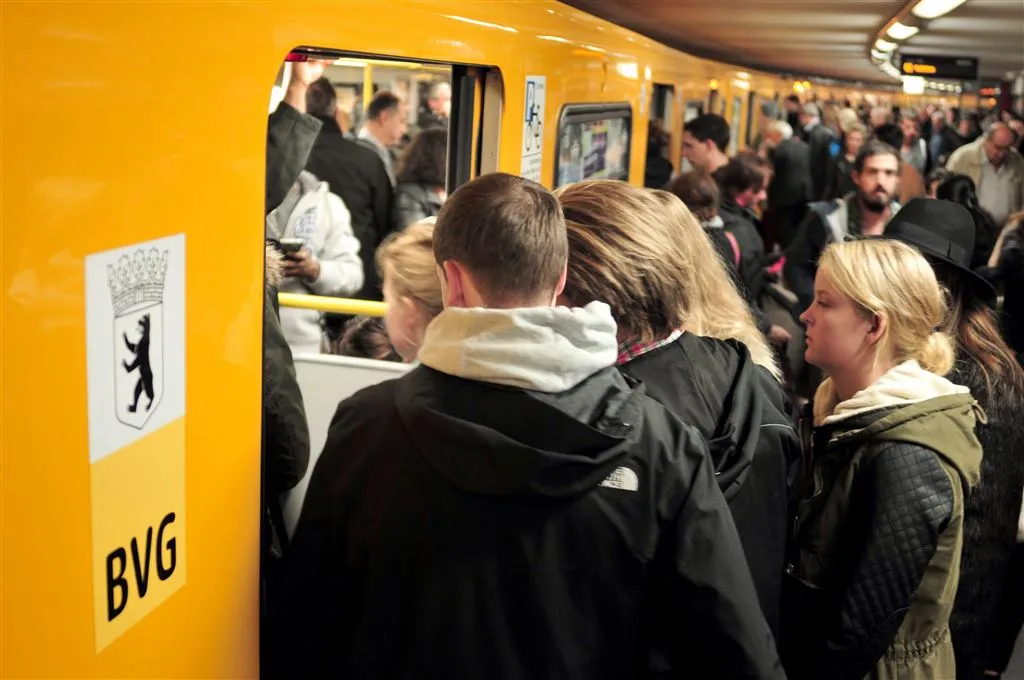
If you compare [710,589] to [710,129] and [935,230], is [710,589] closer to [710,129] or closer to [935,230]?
[935,230]

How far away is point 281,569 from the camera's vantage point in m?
1.69

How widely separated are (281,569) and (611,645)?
0.51 metres

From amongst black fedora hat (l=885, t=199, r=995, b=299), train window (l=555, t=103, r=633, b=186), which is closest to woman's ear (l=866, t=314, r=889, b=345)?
black fedora hat (l=885, t=199, r=995, b=299)

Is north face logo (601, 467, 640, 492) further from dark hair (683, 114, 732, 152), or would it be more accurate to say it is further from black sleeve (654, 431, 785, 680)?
dark hair (683, 114, 732, 152)

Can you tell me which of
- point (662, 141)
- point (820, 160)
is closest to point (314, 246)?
point (662, 141)

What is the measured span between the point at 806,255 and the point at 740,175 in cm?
90

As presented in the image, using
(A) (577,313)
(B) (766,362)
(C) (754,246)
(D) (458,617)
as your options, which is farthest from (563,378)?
(C) (754,246)

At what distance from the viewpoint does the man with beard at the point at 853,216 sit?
178 inches

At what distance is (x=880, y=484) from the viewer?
2164mm

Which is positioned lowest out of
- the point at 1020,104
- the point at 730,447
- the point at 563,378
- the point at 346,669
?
the point at 346,669

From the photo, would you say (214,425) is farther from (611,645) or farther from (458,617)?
(611,645)

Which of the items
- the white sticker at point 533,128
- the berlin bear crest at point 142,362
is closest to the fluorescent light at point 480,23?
the white sticker at point 533,128

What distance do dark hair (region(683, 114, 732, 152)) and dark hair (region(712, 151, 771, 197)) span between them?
79 centimetres

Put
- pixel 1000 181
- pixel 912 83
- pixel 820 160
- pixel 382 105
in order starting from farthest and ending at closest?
pixel 912 83 → pixel 820 160 → pixel 1000 181 → pixel 382 105
